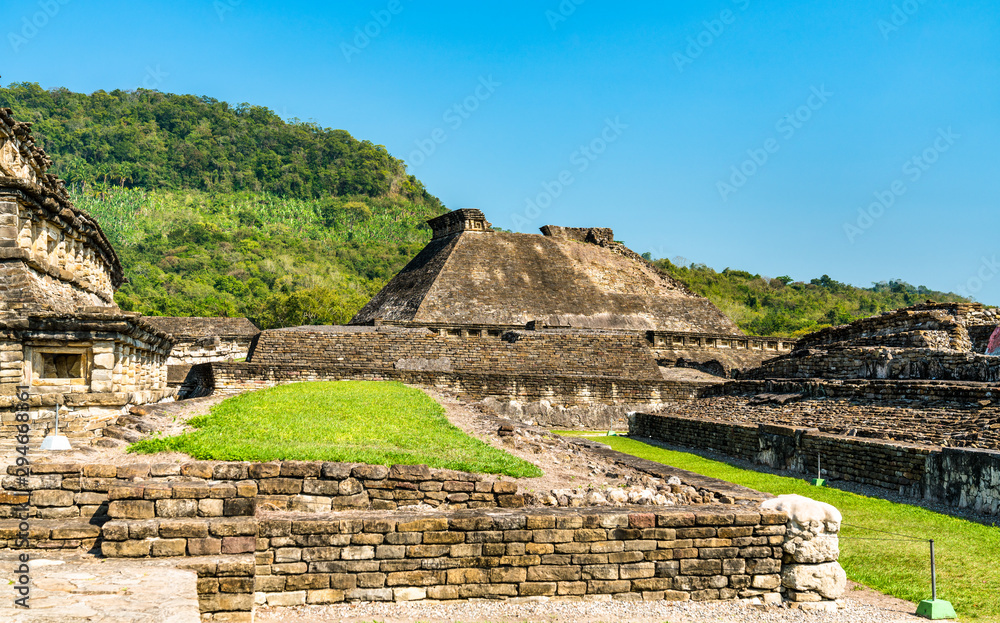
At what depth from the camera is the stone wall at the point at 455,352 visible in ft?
66.3

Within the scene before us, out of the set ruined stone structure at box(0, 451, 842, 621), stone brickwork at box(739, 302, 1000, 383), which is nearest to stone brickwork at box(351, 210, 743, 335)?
stone brickwork at box(739, 302, 1000, 383)

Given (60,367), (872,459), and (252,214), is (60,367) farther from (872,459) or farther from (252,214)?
(252,214)

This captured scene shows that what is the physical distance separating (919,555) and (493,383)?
12.8 metres

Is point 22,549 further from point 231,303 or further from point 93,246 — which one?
point 231,303

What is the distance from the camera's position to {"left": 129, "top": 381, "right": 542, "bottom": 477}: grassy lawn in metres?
6.34

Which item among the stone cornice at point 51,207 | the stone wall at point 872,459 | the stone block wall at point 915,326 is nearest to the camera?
the stone wall at point 872,459

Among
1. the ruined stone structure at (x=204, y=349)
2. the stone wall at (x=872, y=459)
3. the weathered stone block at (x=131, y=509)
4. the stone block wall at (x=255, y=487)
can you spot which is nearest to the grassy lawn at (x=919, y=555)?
Answer: the stone wall at (x=872, y=459)

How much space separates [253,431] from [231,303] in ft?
161

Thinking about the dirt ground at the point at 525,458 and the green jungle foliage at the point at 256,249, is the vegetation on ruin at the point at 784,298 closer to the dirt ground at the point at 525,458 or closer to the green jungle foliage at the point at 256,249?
the green jungle foliage at the point at 256,249

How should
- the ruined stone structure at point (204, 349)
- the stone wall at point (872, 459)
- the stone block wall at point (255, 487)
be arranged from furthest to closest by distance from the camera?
1. the ruined stone structure at point (204, 349)
2. the stone wall at point (872, 459)
3. the stone block wall at point (255, 487)

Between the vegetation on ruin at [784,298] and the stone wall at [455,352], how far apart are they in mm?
35482

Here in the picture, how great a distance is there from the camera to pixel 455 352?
2097 cm

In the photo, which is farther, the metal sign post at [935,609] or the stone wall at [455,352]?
the stone wall at [455,352]

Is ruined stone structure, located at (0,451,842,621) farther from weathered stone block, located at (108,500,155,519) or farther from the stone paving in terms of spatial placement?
the stone paving
